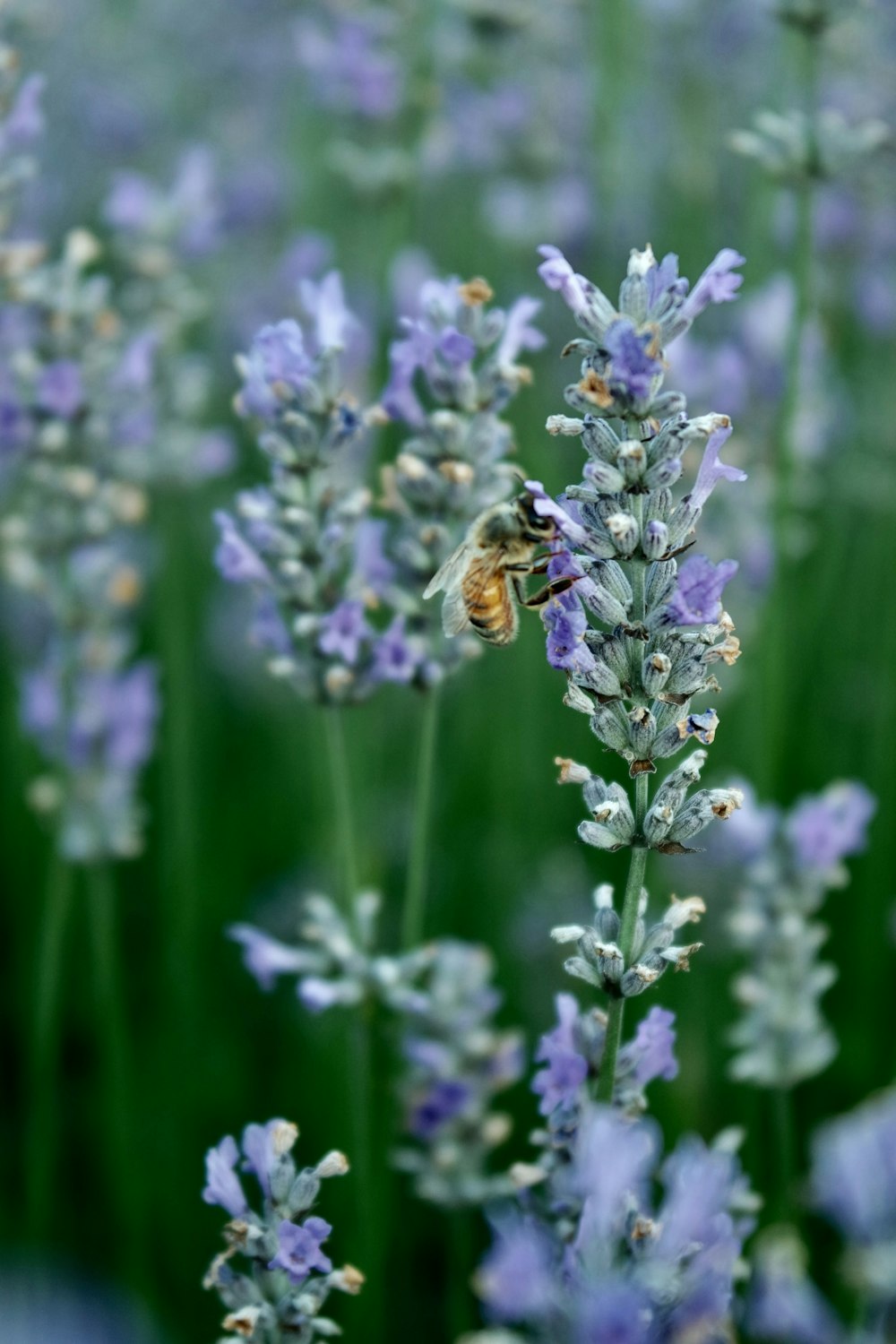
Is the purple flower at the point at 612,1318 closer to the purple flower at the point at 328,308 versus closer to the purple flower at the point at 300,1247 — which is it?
the purple flower at the point at 300,1247

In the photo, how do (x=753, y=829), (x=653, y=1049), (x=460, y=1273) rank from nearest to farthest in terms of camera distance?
(x=653, y=1049), (x=753, y=829), (x=460, y=1273)

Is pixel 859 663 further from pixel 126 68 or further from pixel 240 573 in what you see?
pixel 126 68

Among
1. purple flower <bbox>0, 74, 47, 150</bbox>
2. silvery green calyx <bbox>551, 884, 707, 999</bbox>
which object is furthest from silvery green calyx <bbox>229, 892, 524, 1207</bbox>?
purple flower <bbox>0, 74, 47, 150</bbox>

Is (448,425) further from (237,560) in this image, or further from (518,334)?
(237,560)

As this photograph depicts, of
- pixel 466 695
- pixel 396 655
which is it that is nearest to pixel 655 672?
pixel 396 655

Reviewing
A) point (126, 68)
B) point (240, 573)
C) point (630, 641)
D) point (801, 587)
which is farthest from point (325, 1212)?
point (126, 68)

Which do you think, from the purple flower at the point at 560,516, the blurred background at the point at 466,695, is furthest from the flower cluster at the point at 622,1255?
the blurred background at the point at 466,695

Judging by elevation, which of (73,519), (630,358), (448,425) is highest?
(73,519)
